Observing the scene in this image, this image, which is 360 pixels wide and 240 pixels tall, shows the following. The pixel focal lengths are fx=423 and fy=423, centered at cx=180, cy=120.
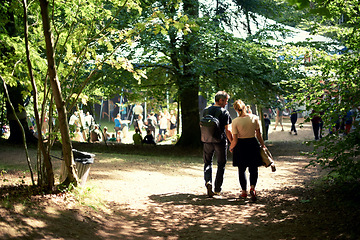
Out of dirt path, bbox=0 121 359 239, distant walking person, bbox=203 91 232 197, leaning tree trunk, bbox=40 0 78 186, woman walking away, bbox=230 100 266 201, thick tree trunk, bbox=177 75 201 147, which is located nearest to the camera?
dirt path, bbox=0 121 359 239

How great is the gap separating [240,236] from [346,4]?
4114 millimetres

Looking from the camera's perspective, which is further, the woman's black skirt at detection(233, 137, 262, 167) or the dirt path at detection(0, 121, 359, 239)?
the woman's black skirt at detection(233, 137, 262, 167)

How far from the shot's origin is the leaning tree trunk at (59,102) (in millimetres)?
6082

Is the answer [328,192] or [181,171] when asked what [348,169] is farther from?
[181,171]

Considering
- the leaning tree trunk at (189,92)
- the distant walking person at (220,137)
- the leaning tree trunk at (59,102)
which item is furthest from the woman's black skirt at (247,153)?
the leaning tree trunk at (189,92)

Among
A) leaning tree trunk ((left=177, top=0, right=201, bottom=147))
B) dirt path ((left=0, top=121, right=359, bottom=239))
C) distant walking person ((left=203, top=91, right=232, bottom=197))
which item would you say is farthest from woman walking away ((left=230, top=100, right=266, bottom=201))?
leaning tree trunk ((left=177, top=0, right=201, bottom=147))

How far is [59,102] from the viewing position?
6.33 m

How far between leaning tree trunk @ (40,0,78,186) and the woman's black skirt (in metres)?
2.74

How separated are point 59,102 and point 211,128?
257cm

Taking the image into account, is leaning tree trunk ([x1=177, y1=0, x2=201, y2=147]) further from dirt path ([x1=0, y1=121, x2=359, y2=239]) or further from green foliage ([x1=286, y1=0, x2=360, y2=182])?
green foliage ([x1=286, y1=0, x2=360, y2=182])

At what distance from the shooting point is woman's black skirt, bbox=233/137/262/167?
23.8 feet

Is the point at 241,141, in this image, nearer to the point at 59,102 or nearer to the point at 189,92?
the point at 59,102

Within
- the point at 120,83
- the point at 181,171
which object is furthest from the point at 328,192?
the point at 120,83

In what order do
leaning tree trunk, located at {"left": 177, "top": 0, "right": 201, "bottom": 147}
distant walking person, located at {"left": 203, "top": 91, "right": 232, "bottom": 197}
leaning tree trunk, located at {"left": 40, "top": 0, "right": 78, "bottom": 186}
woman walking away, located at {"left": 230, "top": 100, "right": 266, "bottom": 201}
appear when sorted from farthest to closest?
leaning tree trunk, located at {"left": 177, "top": 0, "right": 201, "bottom": 147} < distant walking person, located at {"left": 203, "top": 91, "right": 232, "bottom": 197} < woman walking away, located at {"left": 230, "top": 100, "right": 266, "bottom": 201} < leaning tree trunk, located at {"left": 40, "top": 0, "right": 78, "bottom": 186}
